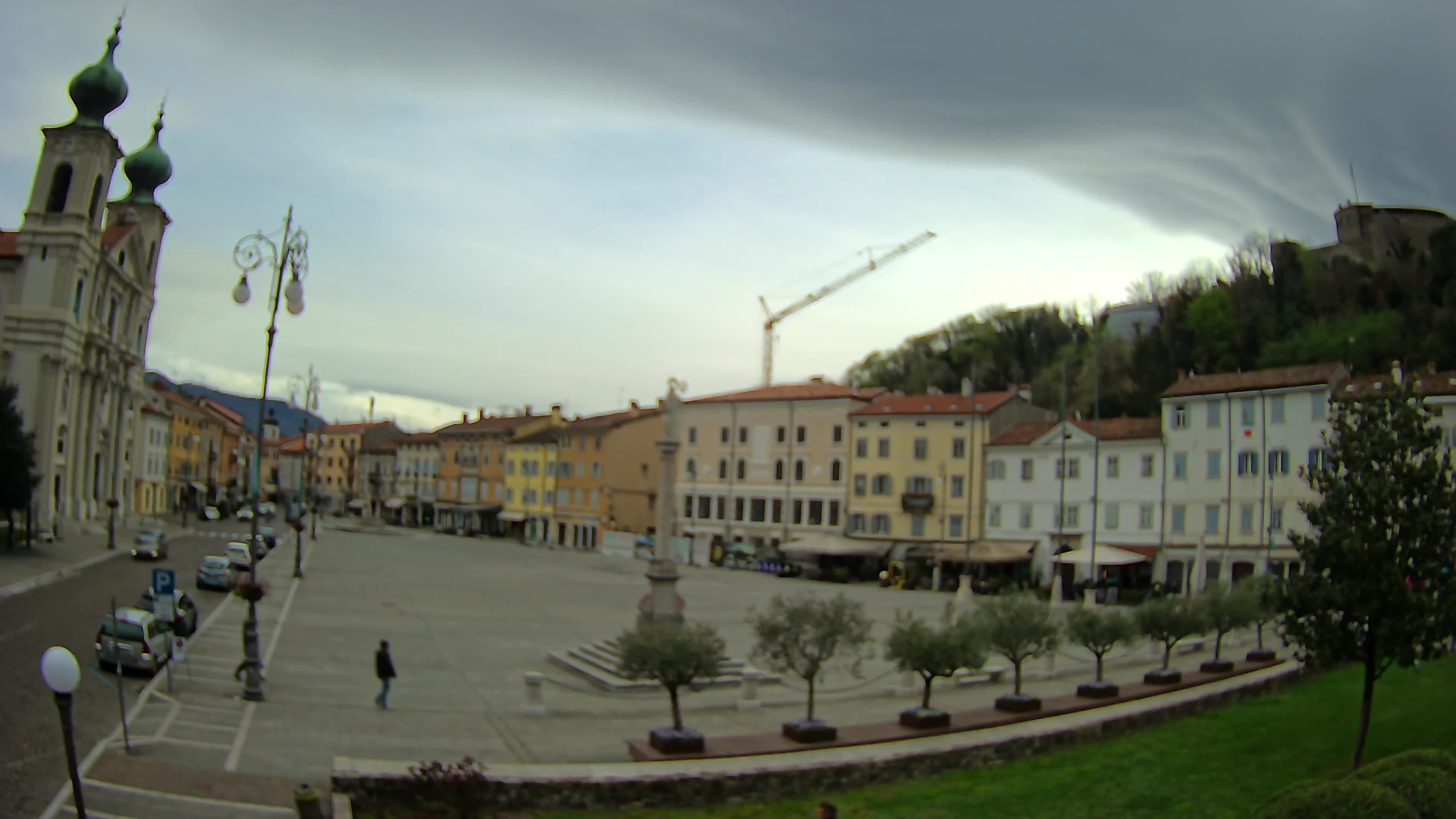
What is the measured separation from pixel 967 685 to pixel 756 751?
404 inches

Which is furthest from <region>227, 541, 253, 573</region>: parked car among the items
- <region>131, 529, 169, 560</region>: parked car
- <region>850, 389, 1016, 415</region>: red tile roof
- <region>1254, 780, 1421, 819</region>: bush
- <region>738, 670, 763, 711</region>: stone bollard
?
<region>1254, 780, 1421, 819</region>: bush

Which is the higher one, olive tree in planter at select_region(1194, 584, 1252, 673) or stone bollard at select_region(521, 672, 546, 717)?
olive tree in planter at select_region(1194, 584, 1252, 673)

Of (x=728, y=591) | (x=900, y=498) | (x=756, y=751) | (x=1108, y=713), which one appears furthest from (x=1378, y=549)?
(x=900, y=498)

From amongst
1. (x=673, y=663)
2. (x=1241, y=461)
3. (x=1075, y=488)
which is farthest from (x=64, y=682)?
(x=1075, y=488)

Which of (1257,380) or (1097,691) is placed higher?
(1257,380)

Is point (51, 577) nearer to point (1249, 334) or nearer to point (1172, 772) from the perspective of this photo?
point (1172, 772)

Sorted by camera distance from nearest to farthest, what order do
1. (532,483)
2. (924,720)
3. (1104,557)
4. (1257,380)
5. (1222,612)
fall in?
(924,720) → (1222,612) → (1104,557) → (1257,380) → (532,483)

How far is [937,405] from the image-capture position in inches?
2562

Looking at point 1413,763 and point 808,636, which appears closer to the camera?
point 1413,763

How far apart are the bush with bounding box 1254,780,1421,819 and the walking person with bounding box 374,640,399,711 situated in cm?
1585

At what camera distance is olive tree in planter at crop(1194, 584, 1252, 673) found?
26.5m

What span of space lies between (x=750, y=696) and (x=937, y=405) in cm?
4460

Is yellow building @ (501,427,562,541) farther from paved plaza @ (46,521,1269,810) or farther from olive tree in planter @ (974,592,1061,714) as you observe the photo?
olive tree in planter @ (974,592,1061,714)

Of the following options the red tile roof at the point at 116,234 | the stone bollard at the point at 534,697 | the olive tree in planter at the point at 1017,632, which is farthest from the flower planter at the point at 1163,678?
the red tile roof at the point at 116,234
